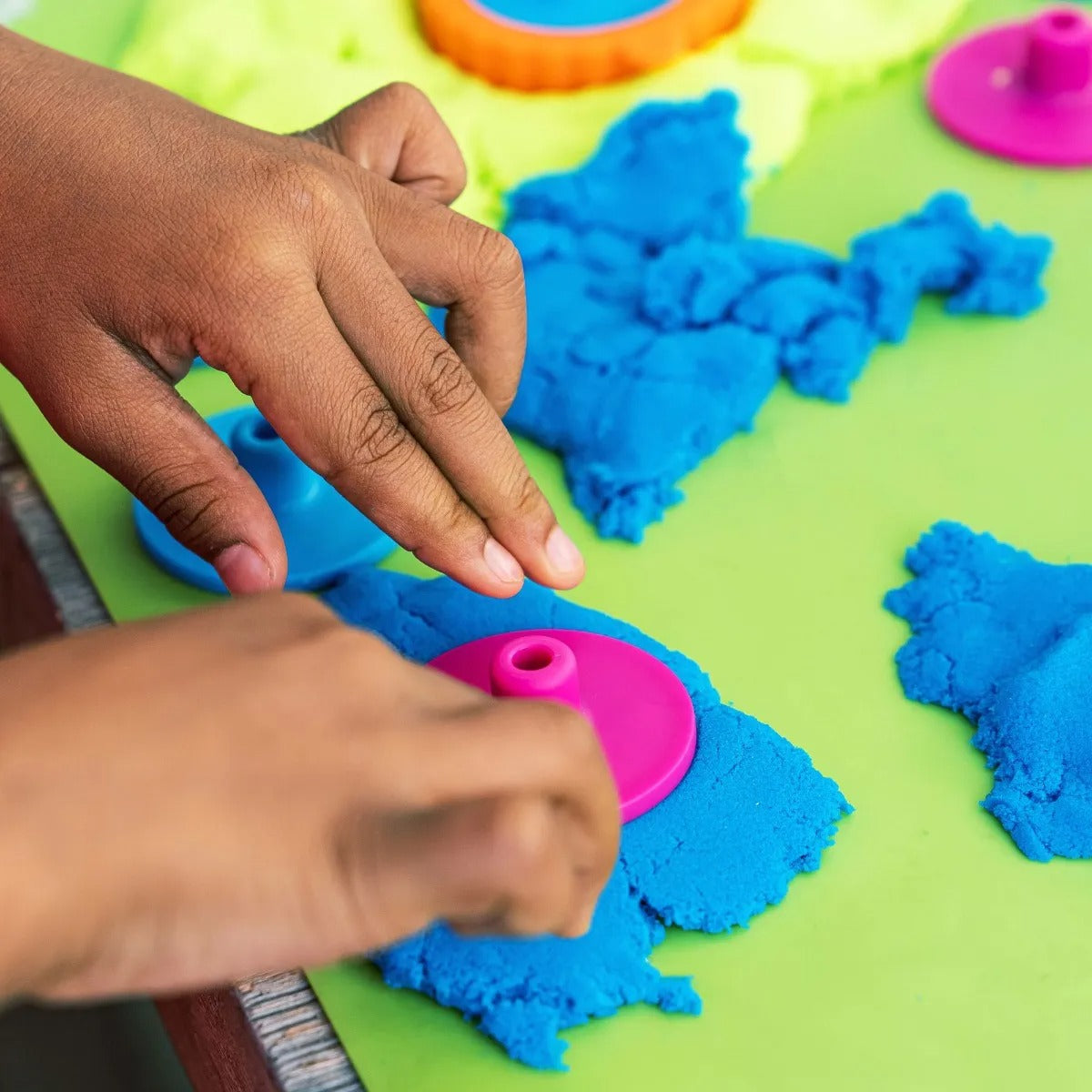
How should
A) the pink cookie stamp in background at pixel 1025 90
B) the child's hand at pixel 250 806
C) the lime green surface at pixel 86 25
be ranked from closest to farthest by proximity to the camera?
the child's hand at pixel 250 806 < the pink cookie stamp in background at pixel 1025 90 < the lime green surface at pixel 86 25

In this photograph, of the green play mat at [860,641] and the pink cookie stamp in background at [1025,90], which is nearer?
the green play mat at [860,641]

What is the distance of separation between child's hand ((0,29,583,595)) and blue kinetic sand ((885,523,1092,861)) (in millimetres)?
215

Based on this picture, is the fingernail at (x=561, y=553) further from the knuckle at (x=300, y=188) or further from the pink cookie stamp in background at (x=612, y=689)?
the knuckle at (x=300, y=188)

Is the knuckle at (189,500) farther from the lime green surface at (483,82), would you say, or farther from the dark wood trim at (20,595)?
the lime green surface at (483,82)

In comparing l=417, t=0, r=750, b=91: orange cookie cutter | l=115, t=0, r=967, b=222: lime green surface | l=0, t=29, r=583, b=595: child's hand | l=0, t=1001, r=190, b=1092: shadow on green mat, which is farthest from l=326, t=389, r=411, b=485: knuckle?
l=0, t=1001, r=190, b=1092: shadow on green mat

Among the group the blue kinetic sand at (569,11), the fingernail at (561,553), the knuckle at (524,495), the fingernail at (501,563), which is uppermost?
the blue kinetic sand at (569,11)

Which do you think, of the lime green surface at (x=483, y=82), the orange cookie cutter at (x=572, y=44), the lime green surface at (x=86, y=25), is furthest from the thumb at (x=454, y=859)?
the lime green surface at (x=86, y=25)

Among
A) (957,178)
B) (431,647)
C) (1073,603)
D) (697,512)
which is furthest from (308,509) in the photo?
(957,178)

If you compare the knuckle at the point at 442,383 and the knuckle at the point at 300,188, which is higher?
the knuckle at the point at 300,188

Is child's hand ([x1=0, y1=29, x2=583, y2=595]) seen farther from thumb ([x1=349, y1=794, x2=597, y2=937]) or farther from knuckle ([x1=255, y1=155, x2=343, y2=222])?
thumb ([x1=349, y1=794, x2=597, y2=937])

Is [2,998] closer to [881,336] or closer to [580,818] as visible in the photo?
[580,818]

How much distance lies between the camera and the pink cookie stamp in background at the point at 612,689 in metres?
0.72

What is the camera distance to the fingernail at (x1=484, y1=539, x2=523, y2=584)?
29.9 inches

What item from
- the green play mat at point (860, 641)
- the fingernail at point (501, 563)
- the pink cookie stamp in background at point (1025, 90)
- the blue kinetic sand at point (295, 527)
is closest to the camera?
the green play mat at point (860, 641)
